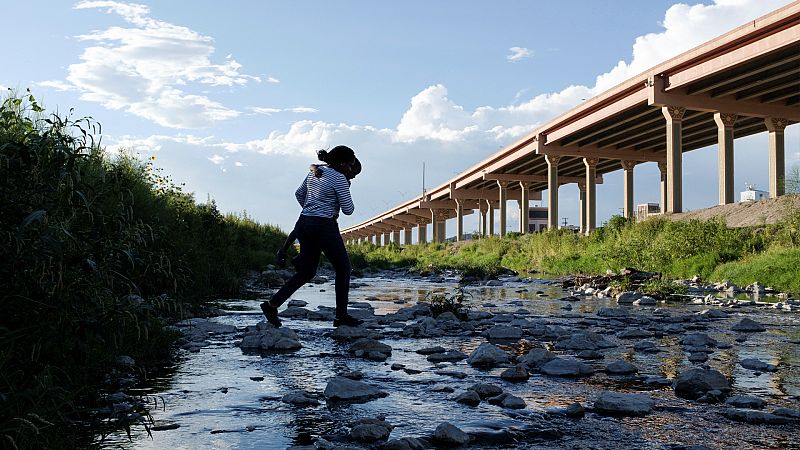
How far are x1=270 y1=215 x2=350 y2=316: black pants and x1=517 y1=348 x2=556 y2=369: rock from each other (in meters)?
2.70

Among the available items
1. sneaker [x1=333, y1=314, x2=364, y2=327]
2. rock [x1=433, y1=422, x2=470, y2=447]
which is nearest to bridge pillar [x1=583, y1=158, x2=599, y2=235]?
sneaker [x1=333, y1=314, x2=364, y2=327]

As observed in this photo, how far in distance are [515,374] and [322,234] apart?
3.38 metres

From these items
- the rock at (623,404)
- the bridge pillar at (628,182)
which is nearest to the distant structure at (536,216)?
the bridge pillar at (628,182)

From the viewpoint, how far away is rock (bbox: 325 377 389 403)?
419 cm

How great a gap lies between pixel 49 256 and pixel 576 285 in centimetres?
1454

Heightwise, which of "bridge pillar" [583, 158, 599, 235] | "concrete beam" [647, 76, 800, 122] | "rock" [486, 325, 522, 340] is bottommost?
"rock" [486, 325, 522, 340]

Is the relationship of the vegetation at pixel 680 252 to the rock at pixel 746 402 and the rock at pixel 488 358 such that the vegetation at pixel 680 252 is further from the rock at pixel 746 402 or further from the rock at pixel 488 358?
the rock at pixel 746 402

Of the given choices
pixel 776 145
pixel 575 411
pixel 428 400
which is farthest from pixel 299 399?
pixel 776 145

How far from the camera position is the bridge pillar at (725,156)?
29688 mm

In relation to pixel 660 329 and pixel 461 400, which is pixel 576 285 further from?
pixel 461 400

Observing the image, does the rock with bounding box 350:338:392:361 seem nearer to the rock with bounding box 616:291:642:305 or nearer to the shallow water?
the shallow water

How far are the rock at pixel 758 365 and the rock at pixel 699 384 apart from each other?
2.80ft

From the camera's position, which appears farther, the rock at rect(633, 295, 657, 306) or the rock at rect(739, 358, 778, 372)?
the rock at rect(633, 295, 657, 306)

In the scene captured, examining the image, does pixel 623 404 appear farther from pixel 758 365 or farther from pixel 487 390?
pixel 758 365
